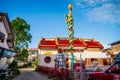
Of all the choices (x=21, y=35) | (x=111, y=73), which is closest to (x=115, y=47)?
(x=21, y=35)

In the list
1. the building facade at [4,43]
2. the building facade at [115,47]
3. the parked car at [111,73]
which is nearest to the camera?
the parked car at [111,73]

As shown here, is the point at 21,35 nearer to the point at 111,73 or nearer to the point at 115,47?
the point at 115,47

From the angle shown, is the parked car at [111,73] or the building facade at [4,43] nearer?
the parked car at [111,73]

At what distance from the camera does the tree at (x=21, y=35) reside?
4347 cm

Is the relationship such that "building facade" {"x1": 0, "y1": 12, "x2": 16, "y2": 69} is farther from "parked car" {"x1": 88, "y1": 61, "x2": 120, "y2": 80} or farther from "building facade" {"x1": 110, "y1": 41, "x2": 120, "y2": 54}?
"building facade" {"x1": 110, "y1": 41, "x2": 120, "y2": 54}

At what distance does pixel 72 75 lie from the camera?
15938 millimetres

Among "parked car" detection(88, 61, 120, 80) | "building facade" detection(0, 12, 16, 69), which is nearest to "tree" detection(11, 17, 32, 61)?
"building facade" detection(0, 12, 16, 69)

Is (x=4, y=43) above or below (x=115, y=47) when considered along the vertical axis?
below

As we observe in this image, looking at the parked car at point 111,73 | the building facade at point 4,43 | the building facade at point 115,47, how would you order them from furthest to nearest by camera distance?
the building facade at point 115,47 < the building facade at point 4,43 < the parked car at point 111,73

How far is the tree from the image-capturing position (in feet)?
143

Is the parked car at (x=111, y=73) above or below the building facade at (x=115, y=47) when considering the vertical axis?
below

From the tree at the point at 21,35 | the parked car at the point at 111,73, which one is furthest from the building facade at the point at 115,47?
the parked car at the point at 111,73

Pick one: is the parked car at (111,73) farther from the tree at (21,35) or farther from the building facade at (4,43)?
the tree at (21,35)

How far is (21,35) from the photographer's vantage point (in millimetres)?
44594
